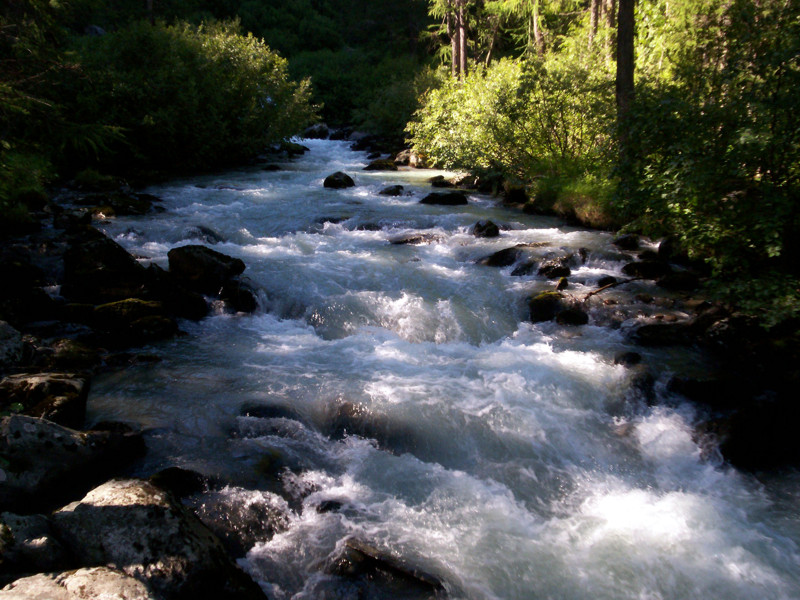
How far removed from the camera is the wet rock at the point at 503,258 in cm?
1138

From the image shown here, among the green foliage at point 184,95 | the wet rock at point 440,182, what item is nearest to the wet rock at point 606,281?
the wet rock at point 440,182

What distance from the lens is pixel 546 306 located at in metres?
9.18

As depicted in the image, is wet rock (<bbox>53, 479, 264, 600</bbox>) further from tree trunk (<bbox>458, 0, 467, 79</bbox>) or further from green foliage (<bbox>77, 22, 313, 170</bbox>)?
tree trunk (<bbox>458, 0, 467, 79</bbox>)

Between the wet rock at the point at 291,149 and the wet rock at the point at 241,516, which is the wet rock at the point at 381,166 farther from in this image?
the wet rock at the point at 241,516

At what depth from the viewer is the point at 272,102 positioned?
23.2 meters

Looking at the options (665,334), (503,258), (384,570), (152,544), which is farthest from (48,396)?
(503,258)

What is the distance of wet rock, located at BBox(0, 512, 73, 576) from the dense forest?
4886mm

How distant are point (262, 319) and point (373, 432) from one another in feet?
13.1

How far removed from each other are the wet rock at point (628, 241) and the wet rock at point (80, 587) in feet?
36.0

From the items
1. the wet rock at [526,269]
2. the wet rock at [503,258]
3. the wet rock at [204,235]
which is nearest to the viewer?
the wet rock at [526,269]

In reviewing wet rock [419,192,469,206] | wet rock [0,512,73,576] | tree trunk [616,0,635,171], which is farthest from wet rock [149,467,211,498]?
wet rock [419,192,469,206]

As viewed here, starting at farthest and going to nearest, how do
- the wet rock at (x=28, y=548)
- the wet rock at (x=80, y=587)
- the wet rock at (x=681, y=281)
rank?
the wet rock at (x=681, y=281)
the wet rock at (x=28, y=548)
the wet rock at (x=80, y=587)

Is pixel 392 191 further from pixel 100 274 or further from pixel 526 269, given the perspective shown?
pixel 100 274

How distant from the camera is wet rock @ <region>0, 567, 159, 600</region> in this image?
10.1 ft
